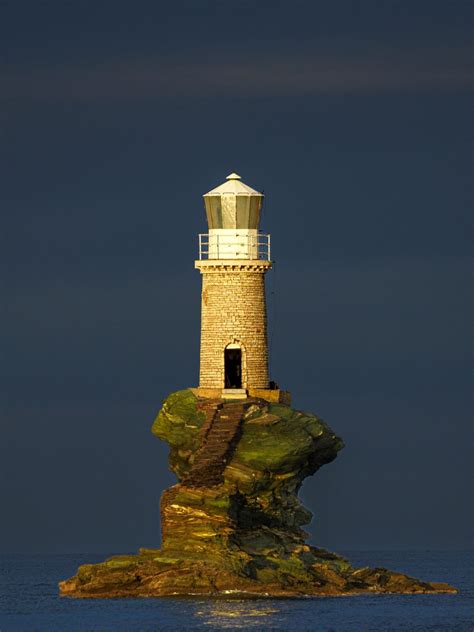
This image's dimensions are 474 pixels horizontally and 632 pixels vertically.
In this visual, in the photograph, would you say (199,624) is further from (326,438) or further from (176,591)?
(326,438)

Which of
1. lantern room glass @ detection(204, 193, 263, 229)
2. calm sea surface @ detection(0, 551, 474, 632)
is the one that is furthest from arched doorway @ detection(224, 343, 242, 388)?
calm sea surface @ detection(0, 551, 474, 632)

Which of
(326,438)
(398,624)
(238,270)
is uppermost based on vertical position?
(238,270)

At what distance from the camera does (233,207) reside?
116m

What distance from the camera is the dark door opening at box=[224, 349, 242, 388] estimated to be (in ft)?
381

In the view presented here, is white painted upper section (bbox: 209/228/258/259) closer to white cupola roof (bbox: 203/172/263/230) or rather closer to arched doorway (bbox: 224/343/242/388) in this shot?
white cupola roof (bbox: 203/172/263/230)

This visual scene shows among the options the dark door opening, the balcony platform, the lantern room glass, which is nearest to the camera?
the balcony platform

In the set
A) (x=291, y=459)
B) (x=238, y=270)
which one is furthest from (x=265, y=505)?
(x=238, y=270)

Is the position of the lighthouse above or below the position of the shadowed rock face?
above

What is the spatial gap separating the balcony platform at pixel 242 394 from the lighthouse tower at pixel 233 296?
4 centimetres

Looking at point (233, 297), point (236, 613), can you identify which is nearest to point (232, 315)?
point (233, 297)

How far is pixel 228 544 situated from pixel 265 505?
4570 millimetres

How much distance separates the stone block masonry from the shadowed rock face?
1.65 metres

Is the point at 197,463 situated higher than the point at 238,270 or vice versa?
the point at 238,270

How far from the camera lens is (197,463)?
11156 centimetres
